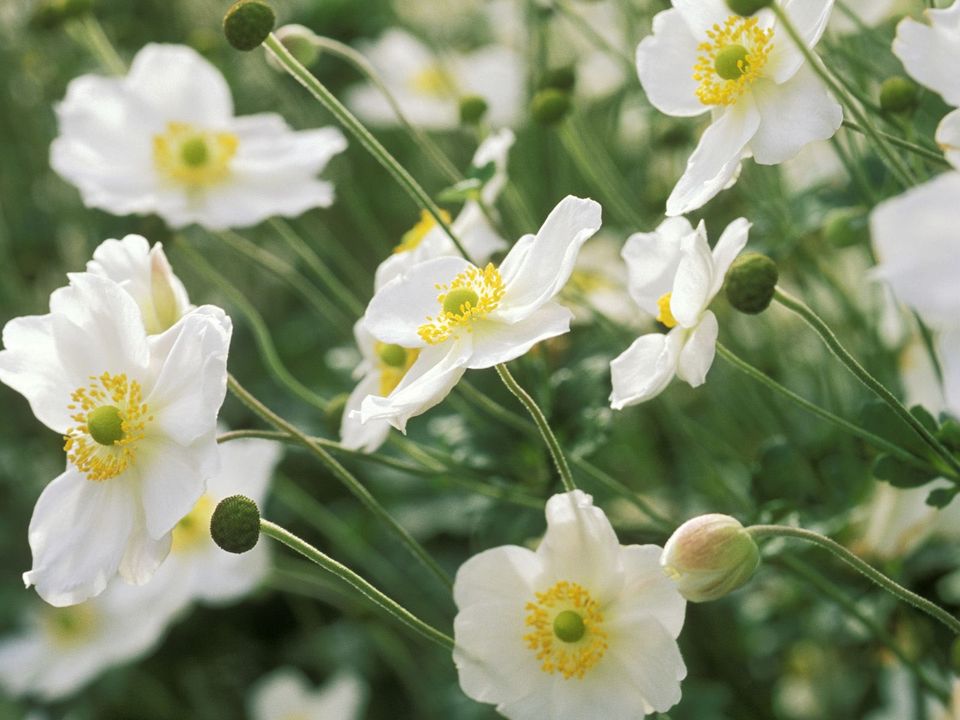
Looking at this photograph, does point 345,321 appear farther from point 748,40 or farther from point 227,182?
point 748,40

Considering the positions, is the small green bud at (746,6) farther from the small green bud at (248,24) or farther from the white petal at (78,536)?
the white petal at (78,536)

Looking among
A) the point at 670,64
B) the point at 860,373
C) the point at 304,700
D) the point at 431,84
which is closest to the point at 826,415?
the point at 860,373

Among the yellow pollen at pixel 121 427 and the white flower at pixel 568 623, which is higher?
the yellow pollen at pixel 121 427

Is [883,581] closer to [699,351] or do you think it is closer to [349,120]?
[699,351]

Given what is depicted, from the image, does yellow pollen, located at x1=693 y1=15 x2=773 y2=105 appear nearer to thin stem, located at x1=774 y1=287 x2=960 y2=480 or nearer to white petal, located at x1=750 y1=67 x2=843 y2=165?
white petal, located at x1=750 y1=67 x2=843 y2=165

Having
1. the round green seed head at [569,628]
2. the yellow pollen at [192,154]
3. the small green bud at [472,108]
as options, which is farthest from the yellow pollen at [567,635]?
the yellow pollen at [192,154]

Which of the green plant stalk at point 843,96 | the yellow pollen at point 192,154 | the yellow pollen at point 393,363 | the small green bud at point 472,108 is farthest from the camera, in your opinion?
the yellow pollen at point 192,154

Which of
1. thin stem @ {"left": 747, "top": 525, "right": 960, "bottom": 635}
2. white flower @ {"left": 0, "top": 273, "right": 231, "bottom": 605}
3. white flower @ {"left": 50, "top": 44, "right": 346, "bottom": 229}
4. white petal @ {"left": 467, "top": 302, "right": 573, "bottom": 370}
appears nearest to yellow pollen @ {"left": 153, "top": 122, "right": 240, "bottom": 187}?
white flower @ {"left": 50, "top": 44, "right": 346, "bottom": 229}
